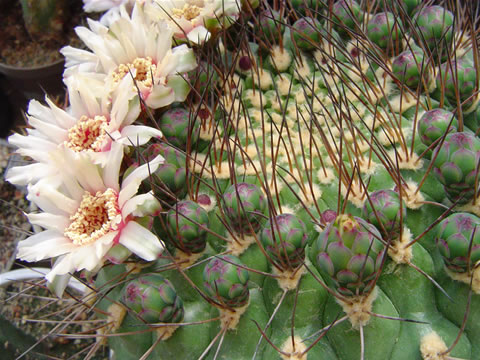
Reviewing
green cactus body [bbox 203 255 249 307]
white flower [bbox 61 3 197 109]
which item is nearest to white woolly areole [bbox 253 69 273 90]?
white flower [bbox 61 3 197 109]

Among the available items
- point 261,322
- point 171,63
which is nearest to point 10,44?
point 171,63

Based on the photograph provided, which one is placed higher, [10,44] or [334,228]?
[334,228]

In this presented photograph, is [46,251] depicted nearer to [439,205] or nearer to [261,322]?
[261,322]

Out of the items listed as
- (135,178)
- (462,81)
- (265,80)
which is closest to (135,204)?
(135,178)

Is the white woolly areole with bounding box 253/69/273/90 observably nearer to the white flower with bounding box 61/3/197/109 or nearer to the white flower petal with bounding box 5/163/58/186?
the white flower with bounding box 61/3/197/109

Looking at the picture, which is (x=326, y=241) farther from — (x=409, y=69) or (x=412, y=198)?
(x=409, y=69)

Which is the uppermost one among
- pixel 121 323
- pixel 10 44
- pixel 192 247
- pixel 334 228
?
pixel 334 228

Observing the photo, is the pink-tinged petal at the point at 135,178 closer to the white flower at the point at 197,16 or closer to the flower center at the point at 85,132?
the flower center at the point at 85,132

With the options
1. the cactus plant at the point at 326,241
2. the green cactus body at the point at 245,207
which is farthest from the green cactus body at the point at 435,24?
the green cactus body at the point at 245,207
